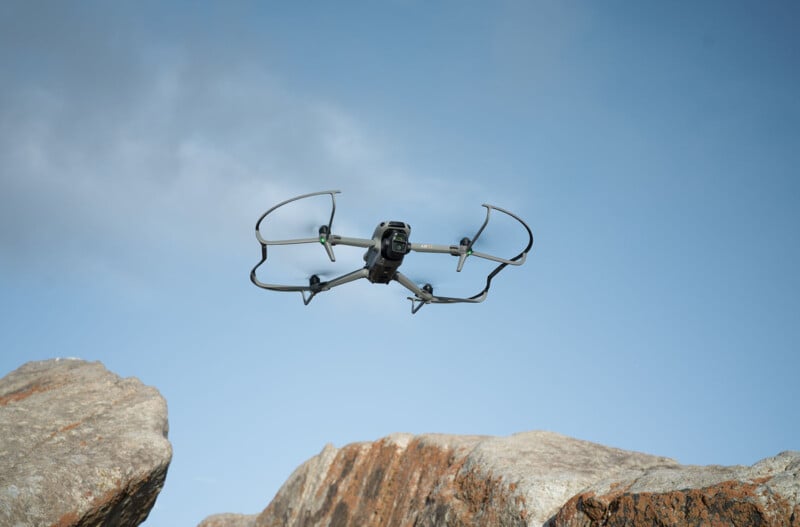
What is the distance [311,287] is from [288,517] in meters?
9.48

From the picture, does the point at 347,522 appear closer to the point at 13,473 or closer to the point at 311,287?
the point at 311,287

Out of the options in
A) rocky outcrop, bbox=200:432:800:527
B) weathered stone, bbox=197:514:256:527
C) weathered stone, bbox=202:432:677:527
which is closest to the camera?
rocky outcrop, bbox=200:432:800:527

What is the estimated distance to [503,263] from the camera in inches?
653

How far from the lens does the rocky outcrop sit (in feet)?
24.7

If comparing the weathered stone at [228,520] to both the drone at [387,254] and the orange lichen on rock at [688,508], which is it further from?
the orange lichen on rock at [688,508]

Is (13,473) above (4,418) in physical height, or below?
below

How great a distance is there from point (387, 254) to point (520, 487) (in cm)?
543

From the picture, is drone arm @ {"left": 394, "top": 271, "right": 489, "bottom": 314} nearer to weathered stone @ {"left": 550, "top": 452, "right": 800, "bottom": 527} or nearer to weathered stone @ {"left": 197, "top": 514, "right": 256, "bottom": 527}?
→ weathered stone @ {"left": 550, "top": 452, "right": 800, "bottom": 527}

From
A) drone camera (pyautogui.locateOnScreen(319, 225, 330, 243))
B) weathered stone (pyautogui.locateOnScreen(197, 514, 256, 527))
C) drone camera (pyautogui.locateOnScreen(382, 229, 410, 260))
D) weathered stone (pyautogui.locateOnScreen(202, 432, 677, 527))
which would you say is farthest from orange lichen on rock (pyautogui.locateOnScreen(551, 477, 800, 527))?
weathered stone (pyautogui.locateOnScreen(197, 514, 256, 527))

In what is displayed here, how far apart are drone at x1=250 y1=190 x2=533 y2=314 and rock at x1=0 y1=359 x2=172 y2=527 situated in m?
4.08

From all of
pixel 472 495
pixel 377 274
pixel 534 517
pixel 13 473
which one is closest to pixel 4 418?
pixel 13 473

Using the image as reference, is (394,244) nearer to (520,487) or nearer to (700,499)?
(520,487)

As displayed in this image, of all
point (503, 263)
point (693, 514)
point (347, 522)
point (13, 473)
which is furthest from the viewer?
point (347, 522)

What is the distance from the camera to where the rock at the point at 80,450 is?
40.2 ft
